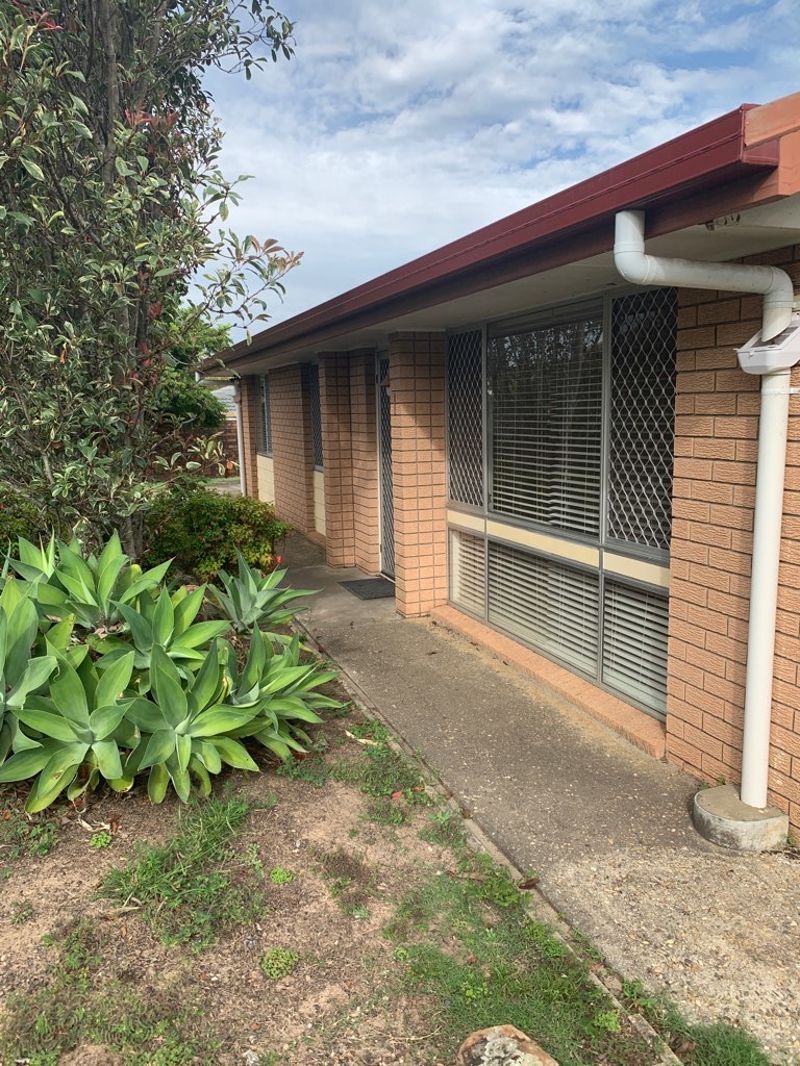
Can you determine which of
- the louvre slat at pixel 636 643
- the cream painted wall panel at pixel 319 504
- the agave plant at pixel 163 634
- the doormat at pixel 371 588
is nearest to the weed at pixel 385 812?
the agave plant at pixel 163 634

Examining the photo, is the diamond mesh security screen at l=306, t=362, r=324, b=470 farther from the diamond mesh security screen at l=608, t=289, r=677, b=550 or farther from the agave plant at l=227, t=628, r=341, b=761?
the agave plant at l=227, t=628, r=341, b=761

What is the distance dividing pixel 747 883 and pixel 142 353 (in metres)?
4.05

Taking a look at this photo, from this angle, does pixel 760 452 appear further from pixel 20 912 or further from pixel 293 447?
pixel 293 447

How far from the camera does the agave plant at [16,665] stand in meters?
3.30

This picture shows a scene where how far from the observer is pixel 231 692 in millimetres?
3787

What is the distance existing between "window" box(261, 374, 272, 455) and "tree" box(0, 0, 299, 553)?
8473mm

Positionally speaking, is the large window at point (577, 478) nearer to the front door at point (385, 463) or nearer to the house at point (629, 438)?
the house at point (629, 438)

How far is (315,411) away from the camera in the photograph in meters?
10.8

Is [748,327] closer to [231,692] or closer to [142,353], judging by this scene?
[231,692]

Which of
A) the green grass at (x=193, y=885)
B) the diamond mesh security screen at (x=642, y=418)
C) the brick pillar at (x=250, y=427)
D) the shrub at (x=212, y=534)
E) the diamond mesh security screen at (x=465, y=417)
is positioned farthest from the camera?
the brick pillar at (x=250, y=427)

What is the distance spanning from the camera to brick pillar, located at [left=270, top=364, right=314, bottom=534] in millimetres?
10914

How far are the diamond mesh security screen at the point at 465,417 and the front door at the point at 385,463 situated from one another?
1.49 meters

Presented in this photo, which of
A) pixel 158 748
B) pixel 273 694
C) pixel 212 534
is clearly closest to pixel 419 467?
pixel 212 534

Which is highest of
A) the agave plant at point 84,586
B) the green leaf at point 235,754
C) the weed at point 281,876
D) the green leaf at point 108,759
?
the agave plant at point 84,586
